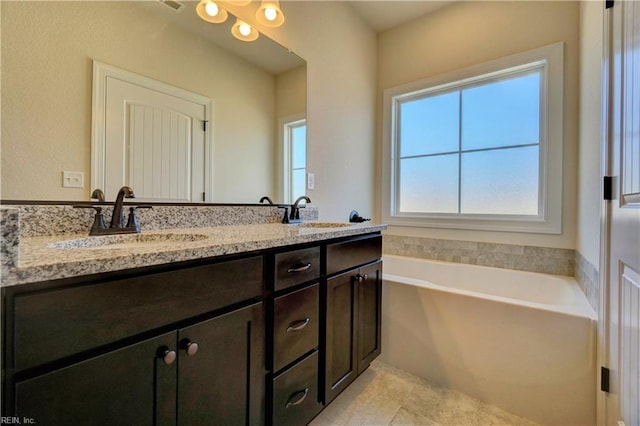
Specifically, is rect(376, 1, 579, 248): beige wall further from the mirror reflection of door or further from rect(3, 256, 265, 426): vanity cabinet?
rect(3, 256, 265, 426): vanity cabinet

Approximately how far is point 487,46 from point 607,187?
171 centimetres

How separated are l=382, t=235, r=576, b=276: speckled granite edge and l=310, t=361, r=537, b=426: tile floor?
1112 millimetres

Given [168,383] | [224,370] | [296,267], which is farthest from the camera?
[296,267]

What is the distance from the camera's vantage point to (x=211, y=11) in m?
1.46

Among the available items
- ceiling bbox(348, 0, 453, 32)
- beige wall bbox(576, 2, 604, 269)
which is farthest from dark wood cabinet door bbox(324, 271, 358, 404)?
ceiling bbox(348, 0, 453, 32)

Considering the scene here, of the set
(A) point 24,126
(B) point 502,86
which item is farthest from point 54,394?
(B) point 502,86

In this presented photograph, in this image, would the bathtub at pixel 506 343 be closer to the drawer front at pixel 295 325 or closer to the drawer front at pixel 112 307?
the drawer front at pixel 295 325

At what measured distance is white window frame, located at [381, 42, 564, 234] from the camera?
2.04 metres

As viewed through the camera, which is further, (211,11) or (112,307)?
(211,11)

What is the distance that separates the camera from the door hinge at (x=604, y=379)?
114cm

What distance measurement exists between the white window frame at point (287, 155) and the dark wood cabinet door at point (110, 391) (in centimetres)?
128

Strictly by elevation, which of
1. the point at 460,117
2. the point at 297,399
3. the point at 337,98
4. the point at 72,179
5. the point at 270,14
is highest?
the point at 270,14

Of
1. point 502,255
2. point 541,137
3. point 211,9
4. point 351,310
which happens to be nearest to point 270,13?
point 211,9

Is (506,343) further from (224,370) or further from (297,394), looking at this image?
(224,370)
